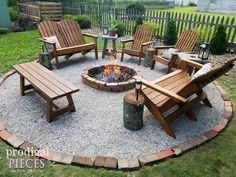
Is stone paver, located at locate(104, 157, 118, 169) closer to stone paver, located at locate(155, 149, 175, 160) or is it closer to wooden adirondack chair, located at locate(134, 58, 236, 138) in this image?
stone paver, located at locate(155, 149, 175, 160)

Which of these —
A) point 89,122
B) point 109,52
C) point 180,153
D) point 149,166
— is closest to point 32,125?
point 89,122

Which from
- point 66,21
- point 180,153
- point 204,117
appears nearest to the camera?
point 180,153

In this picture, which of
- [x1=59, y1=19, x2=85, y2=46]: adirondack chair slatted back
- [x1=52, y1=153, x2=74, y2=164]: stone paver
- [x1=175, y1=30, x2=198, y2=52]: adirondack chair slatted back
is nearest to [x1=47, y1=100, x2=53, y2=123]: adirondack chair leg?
[x1=52, y1=153, x2=74, y2=164]: stone paver

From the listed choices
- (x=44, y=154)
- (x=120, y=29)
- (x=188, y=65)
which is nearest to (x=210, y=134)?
(x=188, y=65)

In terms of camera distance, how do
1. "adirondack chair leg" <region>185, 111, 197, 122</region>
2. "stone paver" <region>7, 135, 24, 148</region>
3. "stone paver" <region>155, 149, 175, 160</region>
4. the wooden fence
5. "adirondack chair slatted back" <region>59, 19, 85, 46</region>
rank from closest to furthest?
"stone paver" <region>155, 149, 175, 160</region> → "stone paver" <region>7, 135, 24, 148</region> → "adirondack chair leg" <region>185, 111, 197, 122</region> → "adirondack chair slatted back" <region>59, 19, 85, 46</region> → the wooden fence

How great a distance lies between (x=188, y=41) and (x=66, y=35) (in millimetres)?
3185

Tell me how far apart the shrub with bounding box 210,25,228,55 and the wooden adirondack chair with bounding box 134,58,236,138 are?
3169mm

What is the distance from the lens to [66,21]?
20.1 ft

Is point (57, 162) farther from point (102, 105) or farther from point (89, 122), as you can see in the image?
point (102, 105)

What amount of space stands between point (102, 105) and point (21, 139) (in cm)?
144

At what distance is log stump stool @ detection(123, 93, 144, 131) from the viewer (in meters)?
3.02

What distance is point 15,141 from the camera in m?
2.94

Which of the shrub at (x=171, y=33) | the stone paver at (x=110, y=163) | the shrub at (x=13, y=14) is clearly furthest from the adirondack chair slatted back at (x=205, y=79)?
the shrub at (x=13, y=14)

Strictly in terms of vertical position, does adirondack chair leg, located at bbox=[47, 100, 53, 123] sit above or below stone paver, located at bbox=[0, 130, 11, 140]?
above
